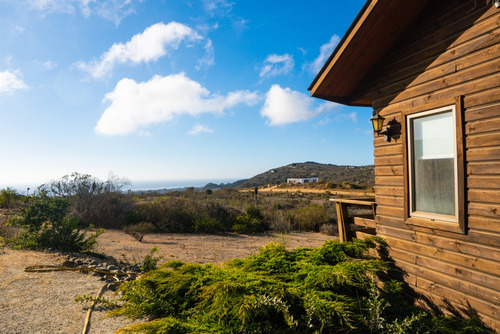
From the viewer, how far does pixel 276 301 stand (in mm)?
2768

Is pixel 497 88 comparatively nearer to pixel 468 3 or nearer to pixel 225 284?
pixel 468 3

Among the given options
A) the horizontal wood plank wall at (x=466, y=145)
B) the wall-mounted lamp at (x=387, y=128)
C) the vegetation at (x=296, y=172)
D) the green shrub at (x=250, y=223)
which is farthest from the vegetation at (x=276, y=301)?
the vegetation at (x=296, y=172)

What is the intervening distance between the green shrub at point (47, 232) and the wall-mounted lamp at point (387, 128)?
23.2 ft

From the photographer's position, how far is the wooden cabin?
3523 millimetres

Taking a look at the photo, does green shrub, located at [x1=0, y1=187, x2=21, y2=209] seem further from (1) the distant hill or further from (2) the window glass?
(1) the distant hill

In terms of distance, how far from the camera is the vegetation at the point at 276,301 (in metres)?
2.71

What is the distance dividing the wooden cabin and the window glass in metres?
0.01

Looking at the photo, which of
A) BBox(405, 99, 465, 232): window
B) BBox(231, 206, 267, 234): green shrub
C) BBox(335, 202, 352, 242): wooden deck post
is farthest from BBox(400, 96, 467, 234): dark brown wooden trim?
BBox(231, 206, 267, 234): green shrub

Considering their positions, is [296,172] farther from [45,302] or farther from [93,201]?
[45,302]

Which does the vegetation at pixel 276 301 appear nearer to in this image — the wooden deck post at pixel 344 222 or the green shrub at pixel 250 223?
the wooden deck post at pixel 344 222

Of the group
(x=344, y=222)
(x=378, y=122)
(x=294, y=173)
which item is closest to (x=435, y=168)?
(x=378, y=122)

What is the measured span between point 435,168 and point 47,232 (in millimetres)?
9023

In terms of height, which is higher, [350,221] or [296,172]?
[296,172]

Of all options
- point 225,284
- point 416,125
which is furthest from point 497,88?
point 225,284
